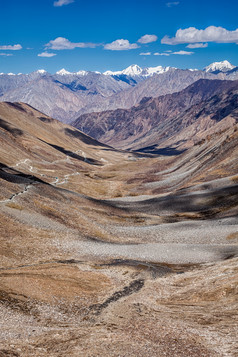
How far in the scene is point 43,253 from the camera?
147 feet

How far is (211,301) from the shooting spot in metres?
31.5

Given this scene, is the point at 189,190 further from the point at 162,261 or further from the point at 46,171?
the point at 46,171

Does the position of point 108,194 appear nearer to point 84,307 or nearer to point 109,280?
point 109,280

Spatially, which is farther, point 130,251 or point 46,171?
point 46,171

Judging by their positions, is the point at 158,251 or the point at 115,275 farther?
the point at 158,251

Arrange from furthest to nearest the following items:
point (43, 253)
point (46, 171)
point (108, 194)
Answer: point (46, 171)
point (108, 194)
point (43, 253)

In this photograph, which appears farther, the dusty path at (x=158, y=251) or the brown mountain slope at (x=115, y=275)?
the dusty path at (x=158, y=251)

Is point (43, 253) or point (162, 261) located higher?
point (43, 253)

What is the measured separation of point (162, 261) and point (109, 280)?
39.2ft

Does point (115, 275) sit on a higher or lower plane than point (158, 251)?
higher

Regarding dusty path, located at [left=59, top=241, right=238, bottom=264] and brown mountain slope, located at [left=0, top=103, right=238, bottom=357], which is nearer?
brown mountain slope, located at [left=0, top=103, right=238, bottom=357]

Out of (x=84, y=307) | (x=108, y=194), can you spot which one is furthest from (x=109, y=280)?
(x=108, y=194)

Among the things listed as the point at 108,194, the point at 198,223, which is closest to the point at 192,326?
the point at 198,223

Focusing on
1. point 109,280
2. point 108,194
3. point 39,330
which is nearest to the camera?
point 39,330
